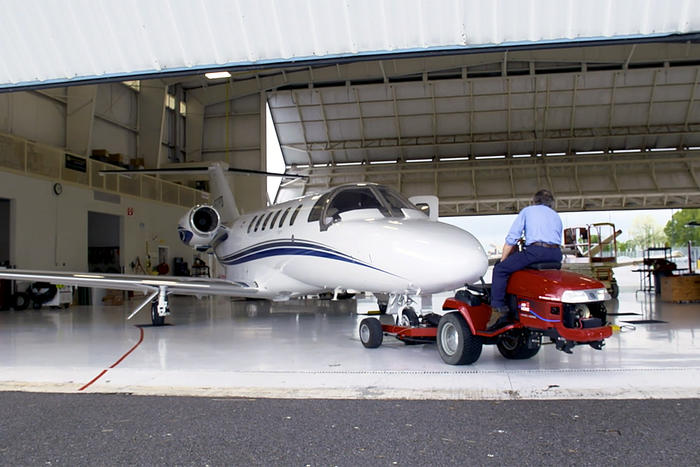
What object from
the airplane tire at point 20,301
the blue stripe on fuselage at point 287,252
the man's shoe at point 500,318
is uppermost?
the blue stripe on fuselage at point 287,252

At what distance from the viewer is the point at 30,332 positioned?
11.4m

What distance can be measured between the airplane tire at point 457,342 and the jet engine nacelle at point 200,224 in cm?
906

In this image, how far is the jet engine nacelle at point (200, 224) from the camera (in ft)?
49.2

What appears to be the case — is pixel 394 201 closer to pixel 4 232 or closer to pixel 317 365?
pixel 317 365

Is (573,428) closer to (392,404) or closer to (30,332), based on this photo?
(392,404)

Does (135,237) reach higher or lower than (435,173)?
lower

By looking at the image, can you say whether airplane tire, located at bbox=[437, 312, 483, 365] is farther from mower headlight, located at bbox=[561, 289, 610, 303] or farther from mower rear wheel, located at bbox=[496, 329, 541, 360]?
mower headlight, located at bbox=[561, 289, 610, 303]

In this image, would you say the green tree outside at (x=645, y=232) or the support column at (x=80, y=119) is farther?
the green tree outside at (x=645, y=232)

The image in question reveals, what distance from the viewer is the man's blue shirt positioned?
6.46 metres

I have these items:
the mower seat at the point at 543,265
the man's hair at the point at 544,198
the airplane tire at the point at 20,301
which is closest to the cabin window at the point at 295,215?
the man's hair at the point at 544,198

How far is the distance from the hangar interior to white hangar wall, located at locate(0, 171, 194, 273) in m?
0.05

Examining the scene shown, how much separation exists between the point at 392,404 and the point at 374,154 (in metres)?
25.7

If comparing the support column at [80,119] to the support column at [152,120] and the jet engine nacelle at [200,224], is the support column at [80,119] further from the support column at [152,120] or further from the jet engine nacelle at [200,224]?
the jet engine nacelle at [200,224]

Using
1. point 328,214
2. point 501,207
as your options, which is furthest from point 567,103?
point 328,214
